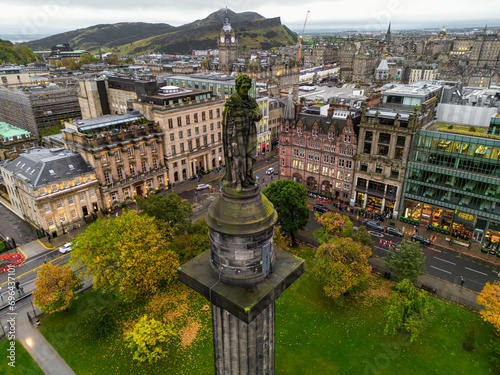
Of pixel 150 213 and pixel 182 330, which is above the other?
pixel 150 213

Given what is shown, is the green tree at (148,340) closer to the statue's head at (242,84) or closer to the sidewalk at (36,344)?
the sidewalk at (36,344)

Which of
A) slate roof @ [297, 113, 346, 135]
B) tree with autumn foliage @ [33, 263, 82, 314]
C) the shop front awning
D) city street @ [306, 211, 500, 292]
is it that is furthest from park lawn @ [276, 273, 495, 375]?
slate roof @ [297, 113, 346, 135]

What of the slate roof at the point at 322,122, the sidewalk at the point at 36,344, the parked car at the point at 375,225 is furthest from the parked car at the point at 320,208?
the sidewalk at the point at 36,344

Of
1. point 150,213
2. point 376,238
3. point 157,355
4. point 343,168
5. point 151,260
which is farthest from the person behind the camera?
point 343,168

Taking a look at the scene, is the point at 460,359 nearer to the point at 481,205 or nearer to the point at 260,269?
the point at 481,205

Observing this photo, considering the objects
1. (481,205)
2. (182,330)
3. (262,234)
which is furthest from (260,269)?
(481,205)

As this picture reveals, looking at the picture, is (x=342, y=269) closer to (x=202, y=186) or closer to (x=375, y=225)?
(x=375, y=225)

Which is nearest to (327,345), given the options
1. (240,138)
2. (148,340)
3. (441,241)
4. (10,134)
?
(148,340)
